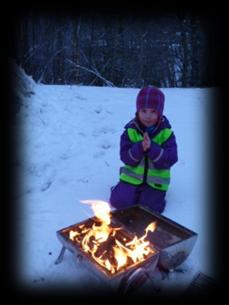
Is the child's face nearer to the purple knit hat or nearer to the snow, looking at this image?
the purple knit hat

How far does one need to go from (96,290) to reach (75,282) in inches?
6.6

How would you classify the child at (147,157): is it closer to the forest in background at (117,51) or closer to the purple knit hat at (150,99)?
the purple knit hat at (150,99)

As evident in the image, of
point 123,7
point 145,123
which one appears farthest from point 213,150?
point 123,7

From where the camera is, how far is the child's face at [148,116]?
3.85m

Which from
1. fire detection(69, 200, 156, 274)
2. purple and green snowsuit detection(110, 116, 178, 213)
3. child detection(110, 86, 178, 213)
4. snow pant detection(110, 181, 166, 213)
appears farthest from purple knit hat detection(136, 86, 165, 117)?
fire detection(69, 200, 156, 274)

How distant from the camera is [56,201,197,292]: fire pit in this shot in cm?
260

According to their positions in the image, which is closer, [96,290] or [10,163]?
[96,290]

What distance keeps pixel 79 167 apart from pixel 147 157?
3.61ft

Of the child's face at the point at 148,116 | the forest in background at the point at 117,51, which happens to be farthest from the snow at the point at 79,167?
the forest in background at the point at 117,51

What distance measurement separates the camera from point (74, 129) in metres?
5.61

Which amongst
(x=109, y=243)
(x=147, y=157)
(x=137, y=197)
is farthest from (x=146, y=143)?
(x=109, y=243)

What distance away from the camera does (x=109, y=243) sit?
2.91 m

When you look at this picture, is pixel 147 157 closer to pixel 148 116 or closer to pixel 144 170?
pixel 144 170

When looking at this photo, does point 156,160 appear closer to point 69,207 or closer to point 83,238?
point 69,207
